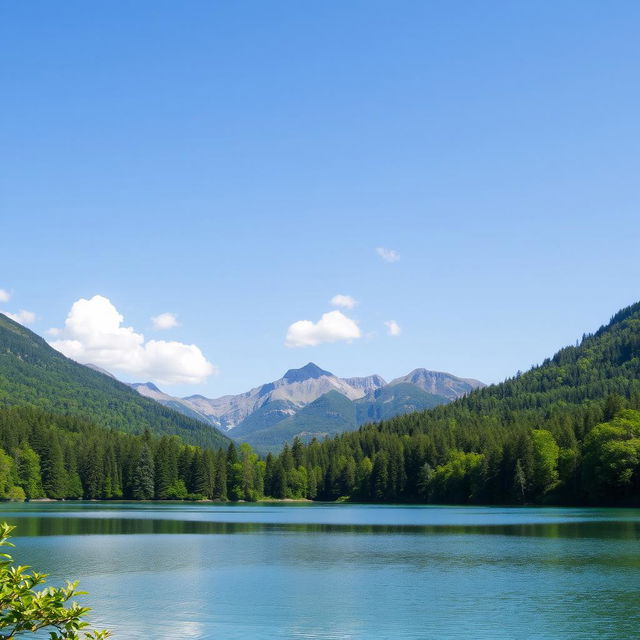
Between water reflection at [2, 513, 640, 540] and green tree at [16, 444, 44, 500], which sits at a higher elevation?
green tree at [16, 444, 44, 500]

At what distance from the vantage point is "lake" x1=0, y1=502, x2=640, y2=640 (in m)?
35.8

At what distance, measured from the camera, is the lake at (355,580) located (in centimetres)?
3578

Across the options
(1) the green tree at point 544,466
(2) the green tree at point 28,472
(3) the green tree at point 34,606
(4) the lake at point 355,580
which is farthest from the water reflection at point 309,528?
(2) the green tree at point 28,472

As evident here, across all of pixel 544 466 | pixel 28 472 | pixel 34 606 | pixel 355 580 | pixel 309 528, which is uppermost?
pixel 34 606

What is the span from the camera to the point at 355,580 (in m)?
49.6

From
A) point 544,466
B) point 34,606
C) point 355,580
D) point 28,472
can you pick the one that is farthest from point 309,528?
point 28,472

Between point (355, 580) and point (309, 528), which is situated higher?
point (355, 580)

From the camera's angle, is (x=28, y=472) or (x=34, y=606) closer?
(x=34, y=606)

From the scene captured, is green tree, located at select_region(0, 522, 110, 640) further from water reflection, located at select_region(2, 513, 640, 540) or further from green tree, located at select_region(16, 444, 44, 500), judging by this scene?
green tree, located at select_region(16, 444, 44, 500)

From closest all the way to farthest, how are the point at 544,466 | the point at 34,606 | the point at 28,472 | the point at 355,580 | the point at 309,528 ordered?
the point at 34,606 < the point at 355,580 < the point at 309,528 < the point at 544,466 < the point at 28,472

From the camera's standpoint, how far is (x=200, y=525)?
101m

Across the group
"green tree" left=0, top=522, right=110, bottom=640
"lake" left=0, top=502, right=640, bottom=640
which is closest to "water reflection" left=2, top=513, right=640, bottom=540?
"lake" left=0, top=502, right=640, bottom=640

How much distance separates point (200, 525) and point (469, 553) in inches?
1868

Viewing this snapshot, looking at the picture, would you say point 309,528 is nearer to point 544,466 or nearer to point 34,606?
point 544,466
